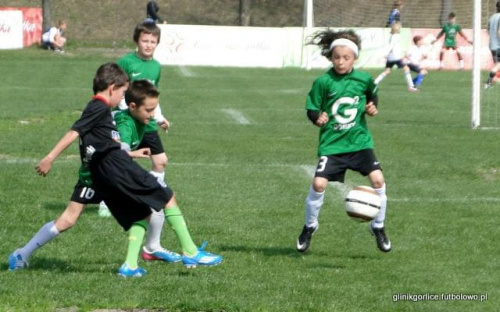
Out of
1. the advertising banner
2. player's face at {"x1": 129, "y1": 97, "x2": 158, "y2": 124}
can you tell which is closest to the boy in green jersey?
player's face at {"x1": 129, "y1": 97, "x2": 158, "y2": 124}

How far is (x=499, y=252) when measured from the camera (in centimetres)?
842

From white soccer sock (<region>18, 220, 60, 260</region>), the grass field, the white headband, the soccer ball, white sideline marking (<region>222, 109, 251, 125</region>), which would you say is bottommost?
white sideline marking (<region>222, 109, 251, 125</region>)

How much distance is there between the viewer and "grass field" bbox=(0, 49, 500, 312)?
6.92 m

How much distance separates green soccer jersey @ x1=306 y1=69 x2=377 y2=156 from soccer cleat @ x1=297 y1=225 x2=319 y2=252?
1.95 ft

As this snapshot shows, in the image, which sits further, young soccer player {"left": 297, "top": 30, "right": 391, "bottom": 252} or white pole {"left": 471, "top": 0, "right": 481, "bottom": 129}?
white pole {"left": 471, "top": 0, "right": 481, "bottom": 129}

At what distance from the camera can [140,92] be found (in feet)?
26.0

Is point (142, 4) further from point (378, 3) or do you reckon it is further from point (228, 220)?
point (228, 220)

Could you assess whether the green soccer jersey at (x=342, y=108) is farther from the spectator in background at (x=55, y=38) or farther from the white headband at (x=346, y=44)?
the spectator in background at (x=55, y=38)

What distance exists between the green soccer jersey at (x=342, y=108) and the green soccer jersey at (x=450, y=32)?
2554 cm

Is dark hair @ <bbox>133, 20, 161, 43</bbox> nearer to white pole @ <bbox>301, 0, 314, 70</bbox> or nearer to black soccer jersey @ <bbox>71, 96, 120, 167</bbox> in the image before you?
black soccer jersey @ <bbox>71, 96, 120, 167</bbox>

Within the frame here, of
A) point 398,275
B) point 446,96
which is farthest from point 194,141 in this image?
point 446,96

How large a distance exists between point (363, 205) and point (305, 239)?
0.56 m

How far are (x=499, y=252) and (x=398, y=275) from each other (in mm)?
1211

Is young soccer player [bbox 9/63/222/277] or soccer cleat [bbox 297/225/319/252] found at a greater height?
young soccer player [bbox 9/63/222/277]
